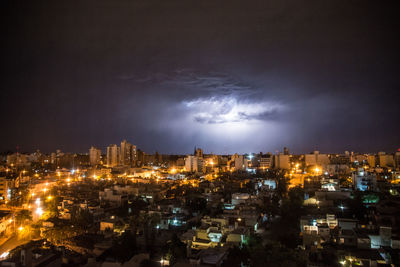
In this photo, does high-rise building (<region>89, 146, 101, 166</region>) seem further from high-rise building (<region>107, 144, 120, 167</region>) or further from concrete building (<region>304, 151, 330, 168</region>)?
concrete building (<region>304, 151, 330, 168</region>)

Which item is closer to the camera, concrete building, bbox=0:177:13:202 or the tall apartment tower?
concrete building, bbox=0:177:13:202

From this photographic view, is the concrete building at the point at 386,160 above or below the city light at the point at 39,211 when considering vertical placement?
above

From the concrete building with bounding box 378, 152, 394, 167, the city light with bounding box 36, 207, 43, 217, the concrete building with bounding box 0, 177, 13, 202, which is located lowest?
the city light with bounding box 36, 207, 43, 217

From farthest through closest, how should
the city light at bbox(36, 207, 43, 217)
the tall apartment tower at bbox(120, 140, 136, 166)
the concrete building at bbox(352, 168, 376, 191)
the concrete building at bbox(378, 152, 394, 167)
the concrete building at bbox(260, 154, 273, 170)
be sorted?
the tall apartment tower at bbox(120, 140, 136, 166) → the concrete building at bbox(260, 154, 273, 170) → the concrete building at bbox(378, 152, 394, 167) → the concrete building at bbox(352, 168, 376, 191) → the city light at bbox(36, 207, 43, 217)

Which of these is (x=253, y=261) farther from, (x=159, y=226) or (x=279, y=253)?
(x=159, y=226)

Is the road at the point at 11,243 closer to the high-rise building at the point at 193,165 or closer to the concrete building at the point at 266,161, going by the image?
the high-rise building at the point at 193,165

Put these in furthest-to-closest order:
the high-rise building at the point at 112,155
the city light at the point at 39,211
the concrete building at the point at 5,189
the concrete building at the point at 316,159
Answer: the high-rise building at the point at 112,155 < the concrete building at the point at 316,159 < the concrete building at the point at 5,189 < the city light at the point at 39,211

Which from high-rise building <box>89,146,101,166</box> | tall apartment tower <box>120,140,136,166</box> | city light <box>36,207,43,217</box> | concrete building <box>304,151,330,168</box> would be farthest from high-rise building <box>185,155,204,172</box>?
city light <box>36,207,43,217</box>

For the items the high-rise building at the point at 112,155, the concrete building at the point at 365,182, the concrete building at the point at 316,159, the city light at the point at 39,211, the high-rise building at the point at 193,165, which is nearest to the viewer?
the city light at the point at 39,211

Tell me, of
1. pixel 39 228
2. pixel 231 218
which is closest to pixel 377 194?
pixel 231 218

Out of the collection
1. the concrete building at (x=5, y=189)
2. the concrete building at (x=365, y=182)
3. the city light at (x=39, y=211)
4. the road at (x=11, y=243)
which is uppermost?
the concrete building at (x=365, y=182)

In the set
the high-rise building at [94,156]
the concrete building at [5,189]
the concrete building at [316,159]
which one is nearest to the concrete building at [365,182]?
the concrete building at [316,159]
